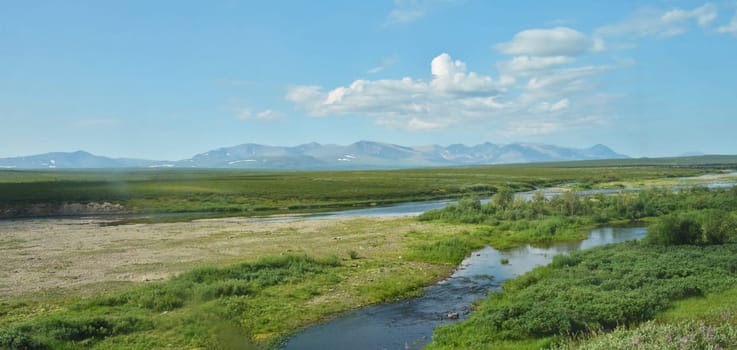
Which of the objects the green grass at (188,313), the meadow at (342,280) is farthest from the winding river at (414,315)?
the green grass at (188,313)

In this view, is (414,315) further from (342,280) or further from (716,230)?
(716,230)

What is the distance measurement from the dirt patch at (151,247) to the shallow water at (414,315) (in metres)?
7.74

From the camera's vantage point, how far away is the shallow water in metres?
18.9

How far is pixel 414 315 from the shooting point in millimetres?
22234

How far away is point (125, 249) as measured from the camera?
42.4 metres

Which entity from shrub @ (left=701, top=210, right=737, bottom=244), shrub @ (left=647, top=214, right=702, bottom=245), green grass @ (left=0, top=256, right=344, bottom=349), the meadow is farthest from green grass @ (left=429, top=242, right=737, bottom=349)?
green grass @ (left=0, top=256, right=344, bottom=349)

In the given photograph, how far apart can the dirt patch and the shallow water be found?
305 inches

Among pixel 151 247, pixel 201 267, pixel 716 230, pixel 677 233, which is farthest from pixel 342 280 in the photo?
pixel 716 230

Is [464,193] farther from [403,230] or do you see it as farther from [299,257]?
[299,257]

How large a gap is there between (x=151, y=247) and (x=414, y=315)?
30.7m

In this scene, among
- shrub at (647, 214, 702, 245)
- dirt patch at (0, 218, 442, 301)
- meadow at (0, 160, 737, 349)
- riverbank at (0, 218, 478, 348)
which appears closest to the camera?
meadow at (0, 160, 737, 349)

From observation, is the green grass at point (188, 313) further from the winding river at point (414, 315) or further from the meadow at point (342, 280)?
the winding river at point (414, 315)

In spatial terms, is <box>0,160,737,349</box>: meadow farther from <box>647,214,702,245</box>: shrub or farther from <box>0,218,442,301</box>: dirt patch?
<box>0,218,442,301</box>: dirt patch

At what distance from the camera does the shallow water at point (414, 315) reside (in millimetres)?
18906
